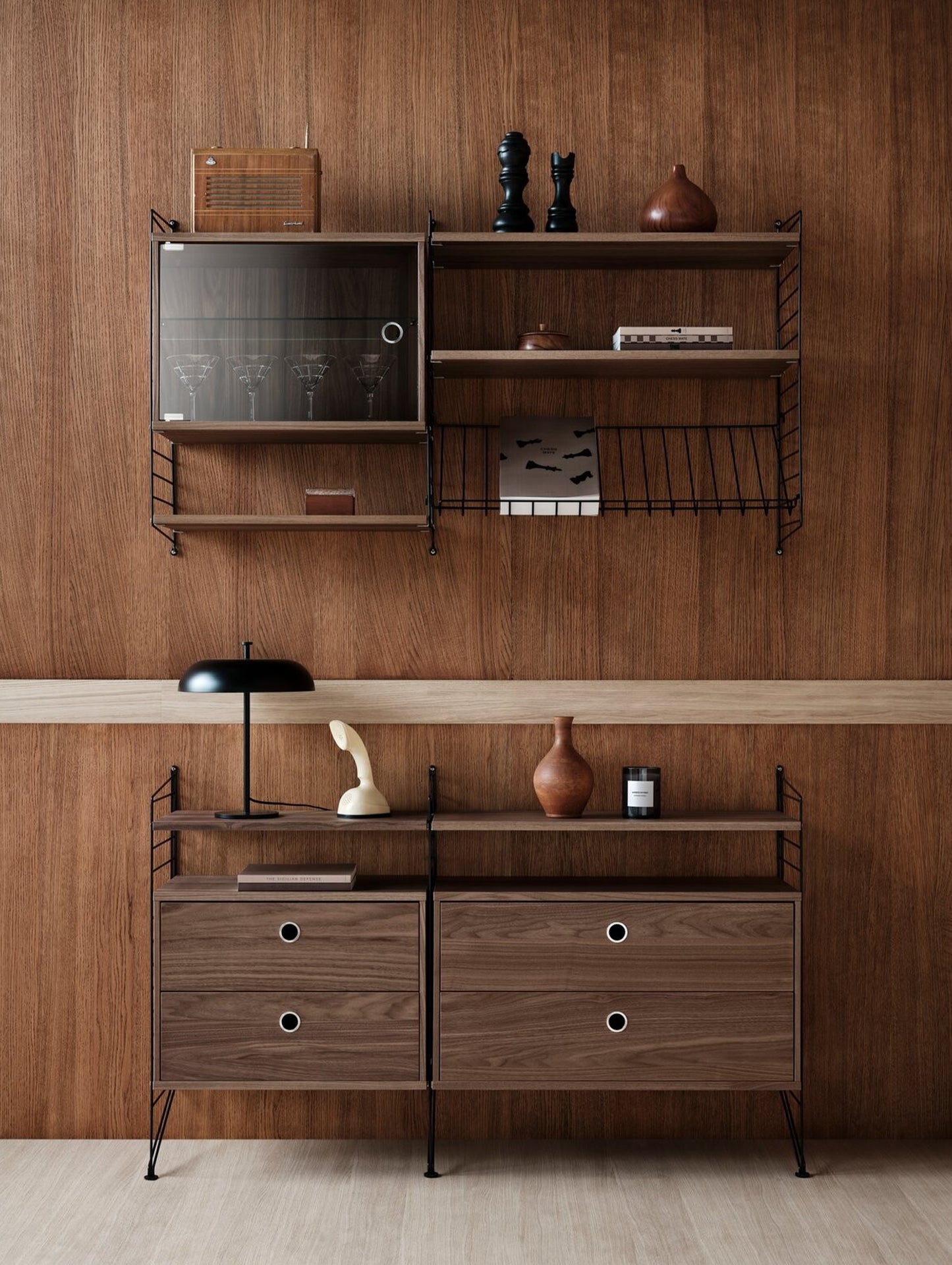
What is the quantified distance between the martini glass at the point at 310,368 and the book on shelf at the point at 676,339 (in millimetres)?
680

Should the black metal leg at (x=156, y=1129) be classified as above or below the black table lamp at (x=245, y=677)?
→ below

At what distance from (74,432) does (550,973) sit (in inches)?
68.3

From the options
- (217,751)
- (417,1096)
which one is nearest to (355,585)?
(217,751)

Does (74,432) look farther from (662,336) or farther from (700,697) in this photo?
(700,697)

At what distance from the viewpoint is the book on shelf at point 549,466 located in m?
2.70

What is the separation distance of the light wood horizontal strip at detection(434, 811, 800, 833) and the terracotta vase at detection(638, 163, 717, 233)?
1341mm

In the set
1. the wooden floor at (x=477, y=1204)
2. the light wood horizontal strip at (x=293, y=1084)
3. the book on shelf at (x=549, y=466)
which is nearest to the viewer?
the wooden floor at (x=477, y=1204)

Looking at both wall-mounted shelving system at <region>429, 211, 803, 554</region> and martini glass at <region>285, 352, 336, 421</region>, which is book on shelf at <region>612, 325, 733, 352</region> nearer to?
wall-mounted shelving system at <region>429, 211, 803, 554</region>

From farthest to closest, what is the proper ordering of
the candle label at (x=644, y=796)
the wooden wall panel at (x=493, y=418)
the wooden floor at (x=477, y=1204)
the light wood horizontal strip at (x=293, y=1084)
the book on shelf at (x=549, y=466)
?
the wooden wall panel at (x=493, y=418), the book on shelf at (x=549, y=466), the candle label at (x=644, y=796), the light wood horizontal strip at (x=293, y=1084), the wooden floor at (x=477, y=1204)

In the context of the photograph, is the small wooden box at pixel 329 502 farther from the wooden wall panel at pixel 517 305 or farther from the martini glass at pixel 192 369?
the martini glass at pixel 192 369

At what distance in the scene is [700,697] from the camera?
2.80m

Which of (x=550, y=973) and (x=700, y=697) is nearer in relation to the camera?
(x=550, y=973)

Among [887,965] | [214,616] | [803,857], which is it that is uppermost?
[214,616]

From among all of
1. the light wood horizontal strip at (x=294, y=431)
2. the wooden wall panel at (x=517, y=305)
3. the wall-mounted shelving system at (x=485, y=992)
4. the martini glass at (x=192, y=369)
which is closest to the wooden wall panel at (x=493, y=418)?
the wooden wall panel at (x=517, y=305)
